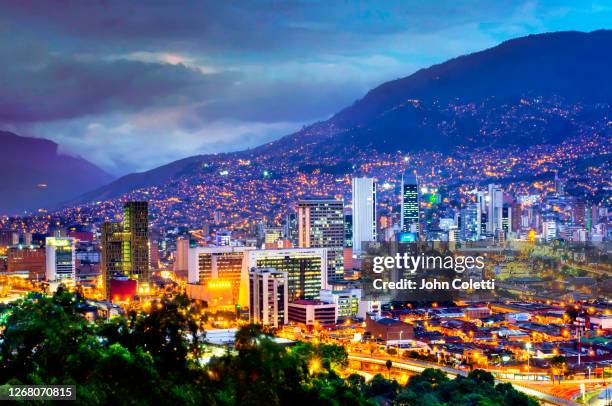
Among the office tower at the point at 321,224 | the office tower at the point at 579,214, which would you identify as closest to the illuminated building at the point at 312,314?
the office tower at the point at 321,224

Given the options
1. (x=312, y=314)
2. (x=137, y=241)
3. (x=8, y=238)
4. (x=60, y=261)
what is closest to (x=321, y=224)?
(x=137, y=241)

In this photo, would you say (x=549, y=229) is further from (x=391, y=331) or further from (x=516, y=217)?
(x=391, y=331)

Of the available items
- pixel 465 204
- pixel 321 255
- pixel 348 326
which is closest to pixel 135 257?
pixel 321 255

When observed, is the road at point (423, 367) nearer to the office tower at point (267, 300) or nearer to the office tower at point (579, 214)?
the office tower at point (267, 300)

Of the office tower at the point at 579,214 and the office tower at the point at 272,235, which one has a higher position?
the office tower at the point at 579,214

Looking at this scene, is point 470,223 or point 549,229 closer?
point 549,229

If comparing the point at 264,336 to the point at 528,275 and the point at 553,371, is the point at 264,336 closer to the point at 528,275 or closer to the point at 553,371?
the point at 553,371
